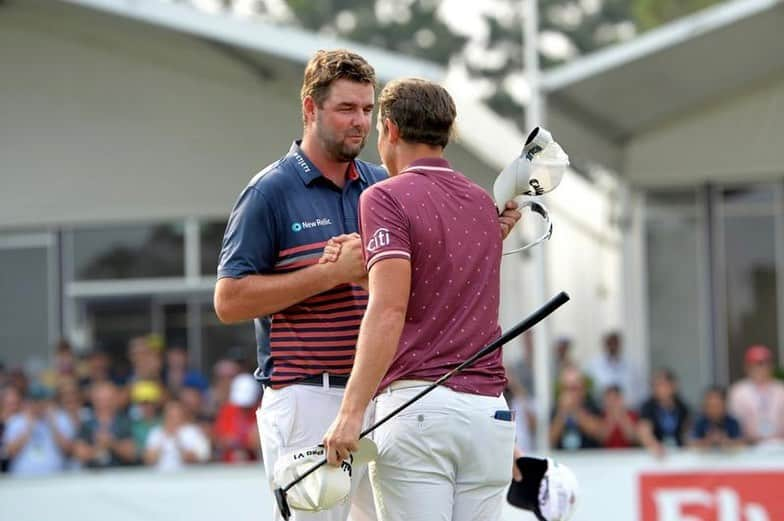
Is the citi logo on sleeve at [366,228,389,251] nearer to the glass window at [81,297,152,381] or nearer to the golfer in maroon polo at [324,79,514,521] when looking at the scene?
the golfer in maroon polo at [324,79,514,521]

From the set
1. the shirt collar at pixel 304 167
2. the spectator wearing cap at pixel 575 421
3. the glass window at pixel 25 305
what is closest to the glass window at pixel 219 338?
the glass window at pixel 25 305

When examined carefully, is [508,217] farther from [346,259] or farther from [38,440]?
[38,440]

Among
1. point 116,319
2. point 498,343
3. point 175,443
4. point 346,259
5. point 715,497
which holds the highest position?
point 346,259

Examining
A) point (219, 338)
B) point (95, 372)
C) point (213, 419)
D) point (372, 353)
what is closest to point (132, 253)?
point (219, 338)

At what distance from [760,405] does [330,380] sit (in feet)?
25.5

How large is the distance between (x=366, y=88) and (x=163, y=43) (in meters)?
9.83

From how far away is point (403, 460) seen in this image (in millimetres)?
4184

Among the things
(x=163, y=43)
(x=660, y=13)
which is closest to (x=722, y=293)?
(x=163, y=43)

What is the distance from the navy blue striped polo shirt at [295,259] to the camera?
4.52m

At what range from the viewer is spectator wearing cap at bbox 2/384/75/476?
10688 millimetres

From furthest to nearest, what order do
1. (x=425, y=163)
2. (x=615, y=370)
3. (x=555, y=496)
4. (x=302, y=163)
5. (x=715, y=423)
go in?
(x=615, y=370) < (x=715, y=423) < (x=555, y=496) < (x=302, y=163) < (x=425, y=163)

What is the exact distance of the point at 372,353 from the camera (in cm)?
402

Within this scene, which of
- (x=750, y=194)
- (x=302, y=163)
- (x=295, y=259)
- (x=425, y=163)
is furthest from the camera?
(x=750, y=194)

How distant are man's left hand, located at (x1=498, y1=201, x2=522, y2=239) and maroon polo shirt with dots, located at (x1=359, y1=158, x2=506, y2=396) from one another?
0.56 feet
